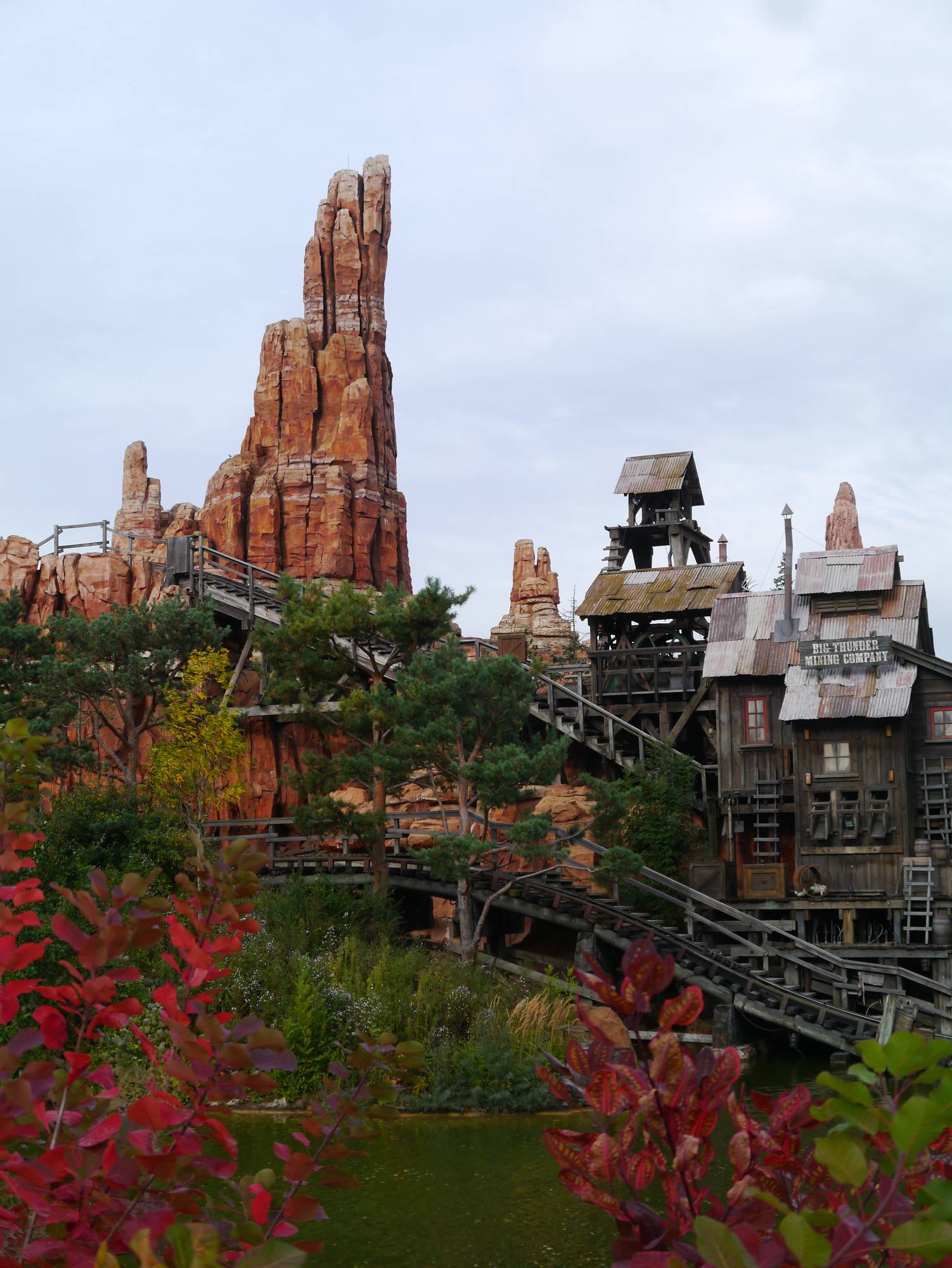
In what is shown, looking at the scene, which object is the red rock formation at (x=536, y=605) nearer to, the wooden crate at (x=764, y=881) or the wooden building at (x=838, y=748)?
the wooden building at (x=838, y=748)

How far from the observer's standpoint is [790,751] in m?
30.3

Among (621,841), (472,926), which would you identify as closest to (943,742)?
(621,841)

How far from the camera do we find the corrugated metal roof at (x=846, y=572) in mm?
30766

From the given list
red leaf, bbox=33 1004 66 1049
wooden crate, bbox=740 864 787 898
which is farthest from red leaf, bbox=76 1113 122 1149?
wooden crate, bbox=740 864 787 898

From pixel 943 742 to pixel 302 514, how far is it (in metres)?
34.7

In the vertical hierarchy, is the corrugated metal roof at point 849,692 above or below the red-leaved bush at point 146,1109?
above

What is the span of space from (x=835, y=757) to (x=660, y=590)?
8.43 m

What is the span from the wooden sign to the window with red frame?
173 cm

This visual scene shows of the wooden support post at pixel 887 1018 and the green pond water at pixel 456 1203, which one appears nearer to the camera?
the green pond water at pixel 456 1203

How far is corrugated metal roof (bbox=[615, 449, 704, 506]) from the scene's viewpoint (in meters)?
37.7

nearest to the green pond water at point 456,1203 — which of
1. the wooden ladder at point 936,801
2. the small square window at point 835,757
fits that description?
the small square window at point 835,757

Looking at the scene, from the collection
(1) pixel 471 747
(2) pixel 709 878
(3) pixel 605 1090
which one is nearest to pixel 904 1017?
(2) pixel 709 878

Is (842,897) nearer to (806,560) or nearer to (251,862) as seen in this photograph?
(806,560)

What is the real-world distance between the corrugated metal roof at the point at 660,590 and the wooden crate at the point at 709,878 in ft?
29.5
